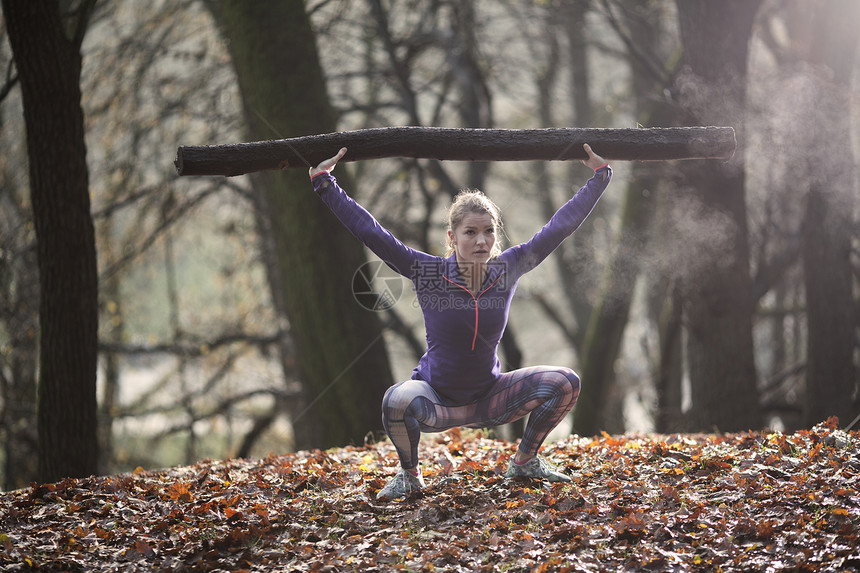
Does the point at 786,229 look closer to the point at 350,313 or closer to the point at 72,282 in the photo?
the point at 350,313

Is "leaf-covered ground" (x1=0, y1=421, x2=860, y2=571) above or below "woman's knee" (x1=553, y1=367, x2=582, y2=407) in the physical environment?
below

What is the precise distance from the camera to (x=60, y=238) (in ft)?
20.9

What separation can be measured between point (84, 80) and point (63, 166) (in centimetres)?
539

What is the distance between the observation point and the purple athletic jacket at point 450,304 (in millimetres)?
4574

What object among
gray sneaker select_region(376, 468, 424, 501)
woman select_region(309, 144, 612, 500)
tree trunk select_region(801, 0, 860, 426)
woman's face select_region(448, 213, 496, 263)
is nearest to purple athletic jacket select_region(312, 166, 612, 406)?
woman select_region(309, 144, 612, 500)

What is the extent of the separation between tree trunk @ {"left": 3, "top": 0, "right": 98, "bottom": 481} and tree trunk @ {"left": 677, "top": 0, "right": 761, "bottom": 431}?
594 centimetres

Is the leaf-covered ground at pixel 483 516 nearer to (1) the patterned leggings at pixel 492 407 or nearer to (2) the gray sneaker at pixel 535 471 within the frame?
(2) the gray sneaker at pixel 535 471

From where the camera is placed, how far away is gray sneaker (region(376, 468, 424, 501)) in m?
4.60

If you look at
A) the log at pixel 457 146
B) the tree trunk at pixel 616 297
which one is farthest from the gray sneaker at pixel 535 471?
the tree trunk at pixel 616 297

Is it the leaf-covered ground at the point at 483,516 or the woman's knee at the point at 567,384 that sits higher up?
the woman's knee at the point at 567,384

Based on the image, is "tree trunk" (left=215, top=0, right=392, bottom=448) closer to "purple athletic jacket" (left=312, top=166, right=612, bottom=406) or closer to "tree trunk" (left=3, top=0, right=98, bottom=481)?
"tree trunk" (left=3, top=0, right=98, bottom=481)

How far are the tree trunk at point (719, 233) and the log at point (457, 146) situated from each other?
9.46 ft

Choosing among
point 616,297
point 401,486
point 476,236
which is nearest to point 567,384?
point 476,236

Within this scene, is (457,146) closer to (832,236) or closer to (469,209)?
(469,209)
